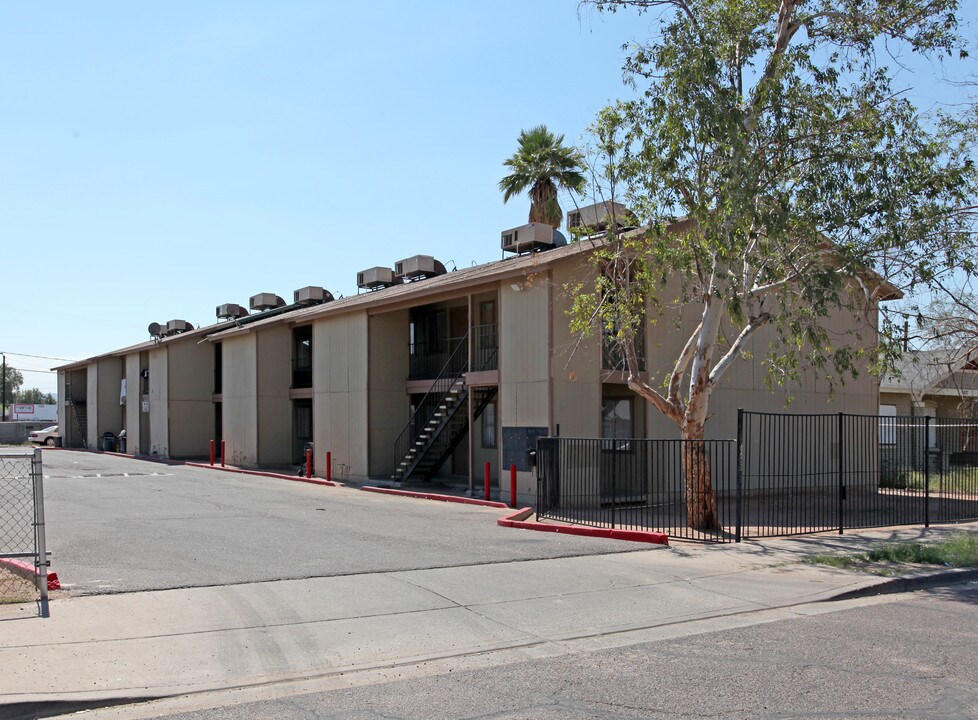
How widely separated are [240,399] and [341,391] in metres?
7.22

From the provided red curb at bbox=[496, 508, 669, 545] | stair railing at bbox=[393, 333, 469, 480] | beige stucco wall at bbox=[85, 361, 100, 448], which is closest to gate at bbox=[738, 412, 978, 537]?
red curb at bbox=[496, 508, 669, 545]

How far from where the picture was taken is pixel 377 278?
30.8 metres

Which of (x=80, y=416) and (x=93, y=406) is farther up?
(x=93, y=406)

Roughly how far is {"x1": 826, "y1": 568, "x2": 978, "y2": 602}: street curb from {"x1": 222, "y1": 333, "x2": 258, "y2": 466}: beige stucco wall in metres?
23.6

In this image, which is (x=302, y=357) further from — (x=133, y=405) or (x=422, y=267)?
(x=133, y=405)

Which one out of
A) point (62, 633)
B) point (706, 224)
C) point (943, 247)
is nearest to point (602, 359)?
point (706, 224)

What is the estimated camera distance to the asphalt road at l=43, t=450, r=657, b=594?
405 inches

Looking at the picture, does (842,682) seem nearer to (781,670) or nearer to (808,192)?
(781,670)

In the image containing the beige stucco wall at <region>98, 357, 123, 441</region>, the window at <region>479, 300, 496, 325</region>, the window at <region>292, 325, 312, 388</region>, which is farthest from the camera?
the beige stucco wall at <region>98, 357, 123, 441</region>

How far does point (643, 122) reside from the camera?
45.2 ft

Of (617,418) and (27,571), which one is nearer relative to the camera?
Answer: (27,571)

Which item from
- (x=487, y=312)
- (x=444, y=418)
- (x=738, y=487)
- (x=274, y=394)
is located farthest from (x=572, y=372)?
(x=274, y=394)

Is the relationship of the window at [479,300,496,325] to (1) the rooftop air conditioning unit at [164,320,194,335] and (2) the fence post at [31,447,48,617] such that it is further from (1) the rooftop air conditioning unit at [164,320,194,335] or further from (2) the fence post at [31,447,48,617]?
(1) the rooftop air conditioning unit at [164,320,194,335]

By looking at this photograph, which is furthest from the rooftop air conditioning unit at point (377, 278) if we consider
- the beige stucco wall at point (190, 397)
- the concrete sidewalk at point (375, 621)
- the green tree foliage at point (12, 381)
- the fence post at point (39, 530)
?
the green tree foliage at point (12, 381)
